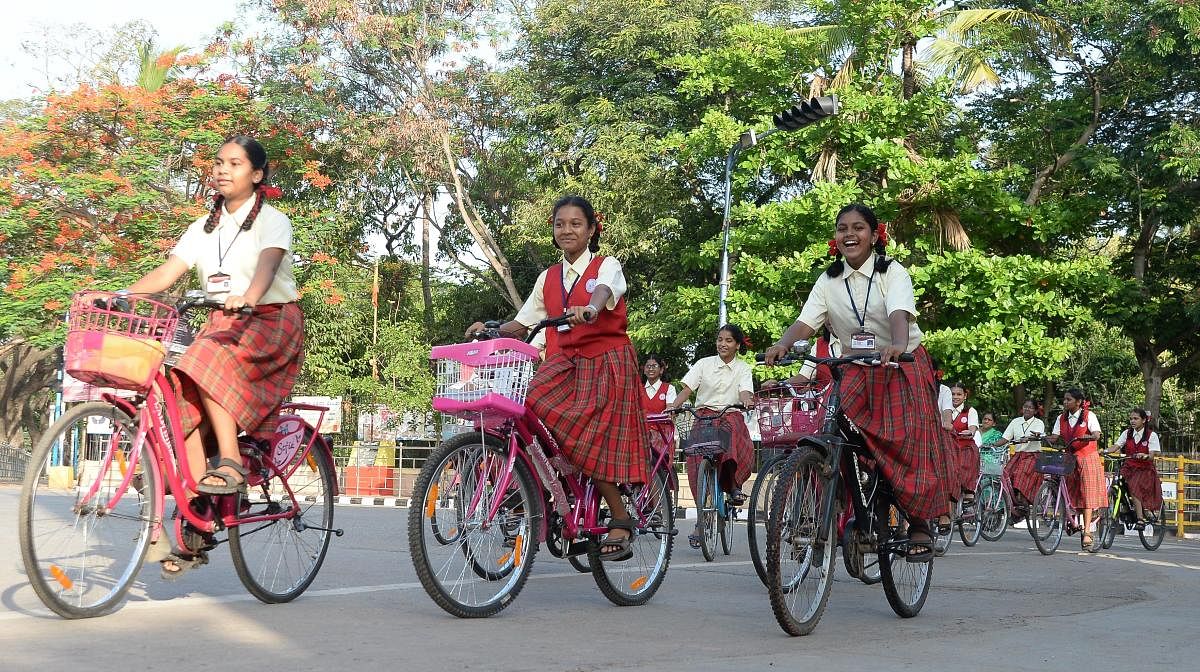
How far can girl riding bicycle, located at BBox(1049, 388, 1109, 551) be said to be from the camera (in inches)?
581

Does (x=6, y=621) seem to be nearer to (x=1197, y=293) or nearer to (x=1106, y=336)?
(x=1197, y=293)

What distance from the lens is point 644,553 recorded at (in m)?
7.15

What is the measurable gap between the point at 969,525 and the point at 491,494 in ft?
32.3

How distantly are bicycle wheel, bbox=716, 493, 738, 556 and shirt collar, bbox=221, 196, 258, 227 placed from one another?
551cm

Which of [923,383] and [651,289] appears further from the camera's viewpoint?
[651,289]

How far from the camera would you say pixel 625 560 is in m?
6.96

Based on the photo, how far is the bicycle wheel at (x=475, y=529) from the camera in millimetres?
5754

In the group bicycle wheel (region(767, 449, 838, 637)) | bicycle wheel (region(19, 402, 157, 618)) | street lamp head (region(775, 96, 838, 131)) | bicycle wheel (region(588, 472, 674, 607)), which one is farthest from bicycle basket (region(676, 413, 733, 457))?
street lamp head (region(775, 96, 838, 131))

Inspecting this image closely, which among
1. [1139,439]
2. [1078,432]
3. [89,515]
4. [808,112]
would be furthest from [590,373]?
[808,112]

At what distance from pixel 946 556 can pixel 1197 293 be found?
62.0 feet

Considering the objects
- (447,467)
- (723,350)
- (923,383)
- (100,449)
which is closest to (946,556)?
(723,350)

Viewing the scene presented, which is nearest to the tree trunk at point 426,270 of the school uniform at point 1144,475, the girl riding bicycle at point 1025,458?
the girl riding bicycle at point 1025,458

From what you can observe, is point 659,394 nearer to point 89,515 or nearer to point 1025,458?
point 1025,458

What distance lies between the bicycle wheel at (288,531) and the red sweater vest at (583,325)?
1.30 m
